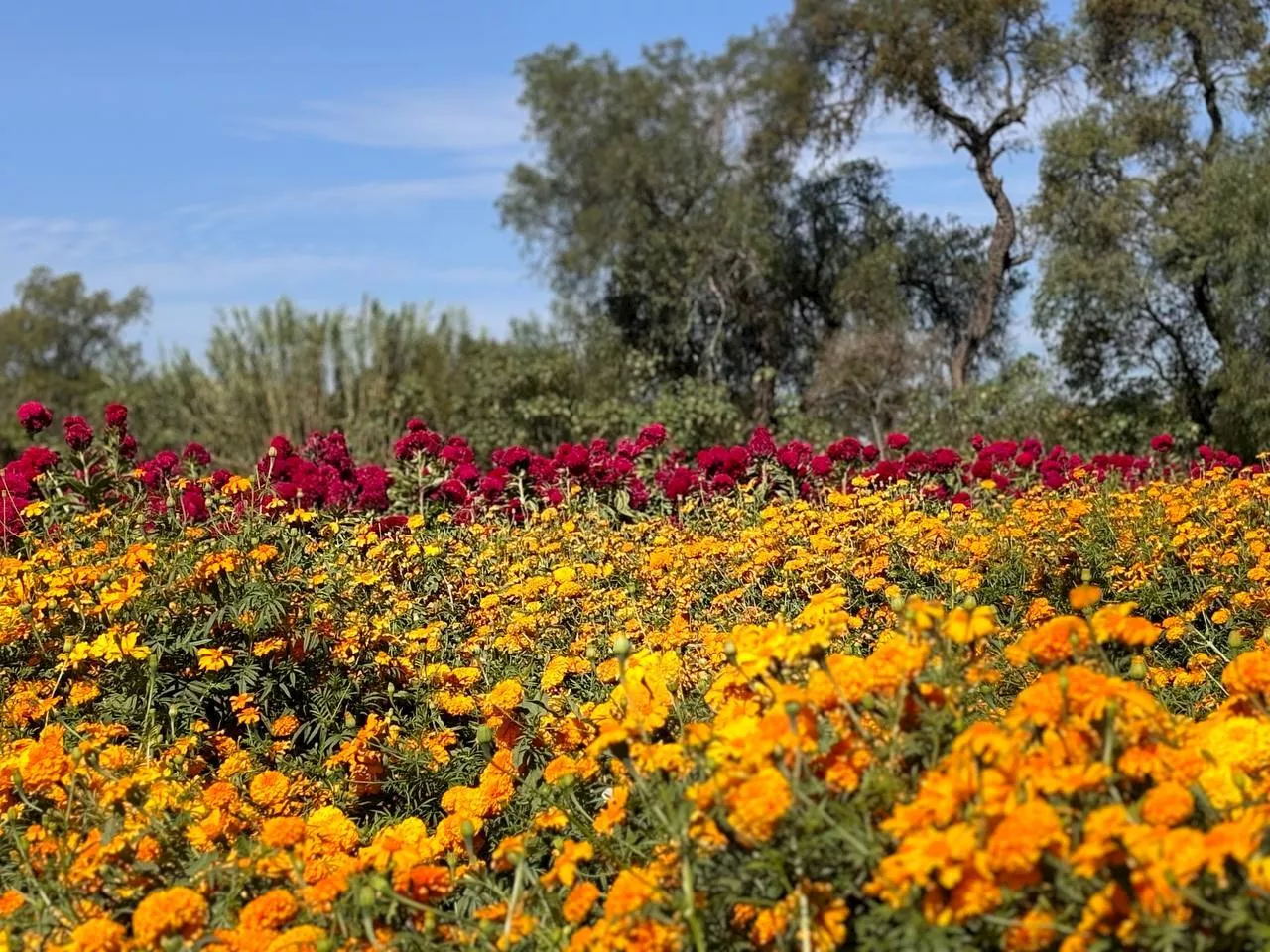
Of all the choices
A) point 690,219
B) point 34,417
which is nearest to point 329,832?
point 34,417

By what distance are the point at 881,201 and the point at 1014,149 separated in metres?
3.25

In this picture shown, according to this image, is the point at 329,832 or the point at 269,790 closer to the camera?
the point at 329,832

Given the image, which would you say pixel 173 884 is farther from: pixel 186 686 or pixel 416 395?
pixel 416 395

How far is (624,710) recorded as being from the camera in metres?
2.22

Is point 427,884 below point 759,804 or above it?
below

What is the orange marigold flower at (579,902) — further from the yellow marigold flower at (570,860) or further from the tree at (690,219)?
the tree at (690,219)

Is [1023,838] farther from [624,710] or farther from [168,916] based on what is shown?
[168,916]

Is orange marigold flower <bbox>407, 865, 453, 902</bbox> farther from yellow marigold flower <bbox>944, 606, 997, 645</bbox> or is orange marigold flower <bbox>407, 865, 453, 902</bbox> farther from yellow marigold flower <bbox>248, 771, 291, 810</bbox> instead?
yellow marigold flower <bbox>944, 606, 997, 645</bbox>

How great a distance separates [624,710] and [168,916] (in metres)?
0.81

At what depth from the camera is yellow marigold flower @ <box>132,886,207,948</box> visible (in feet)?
5.90

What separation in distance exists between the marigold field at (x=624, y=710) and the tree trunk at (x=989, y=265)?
44.9 ft

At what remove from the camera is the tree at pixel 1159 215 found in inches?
569

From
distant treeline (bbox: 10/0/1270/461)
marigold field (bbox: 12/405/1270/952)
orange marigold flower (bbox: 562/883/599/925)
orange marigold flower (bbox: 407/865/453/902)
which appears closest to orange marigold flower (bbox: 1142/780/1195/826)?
marigold field (bbox: 12/405/1270/952)

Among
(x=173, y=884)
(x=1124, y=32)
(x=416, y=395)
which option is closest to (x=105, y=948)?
(x=173, y=884)
